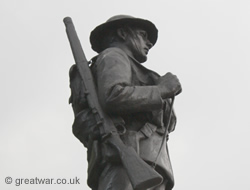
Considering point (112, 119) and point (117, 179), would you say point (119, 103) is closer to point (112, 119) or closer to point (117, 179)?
point (112, 119)

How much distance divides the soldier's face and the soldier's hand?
0.73 m

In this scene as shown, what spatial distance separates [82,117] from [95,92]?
0.33m

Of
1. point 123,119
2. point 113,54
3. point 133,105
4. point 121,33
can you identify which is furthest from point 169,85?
point 121,33

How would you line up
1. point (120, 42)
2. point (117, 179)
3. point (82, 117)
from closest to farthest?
point (117, 179)
point (82, 117)
point (120, 42)

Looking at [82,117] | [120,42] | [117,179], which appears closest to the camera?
[117,179]

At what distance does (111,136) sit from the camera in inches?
304

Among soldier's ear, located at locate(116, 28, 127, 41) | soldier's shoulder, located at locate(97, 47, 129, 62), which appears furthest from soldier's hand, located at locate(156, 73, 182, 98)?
soldier's ear, located at locate(116, 28, 127, 41)

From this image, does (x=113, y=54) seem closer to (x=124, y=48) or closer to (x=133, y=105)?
(x=124, y=48)

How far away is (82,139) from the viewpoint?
8219 millimetres

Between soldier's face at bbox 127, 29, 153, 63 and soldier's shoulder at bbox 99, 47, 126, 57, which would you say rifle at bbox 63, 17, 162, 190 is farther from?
soldier's face at bbox 127, 29, 153, 63

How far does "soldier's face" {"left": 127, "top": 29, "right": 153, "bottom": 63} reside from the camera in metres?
8.77

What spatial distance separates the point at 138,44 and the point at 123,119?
4.09ft

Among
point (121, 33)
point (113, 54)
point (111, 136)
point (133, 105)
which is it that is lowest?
point (111, 136)

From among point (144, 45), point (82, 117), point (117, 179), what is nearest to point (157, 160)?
point (117, 179)
